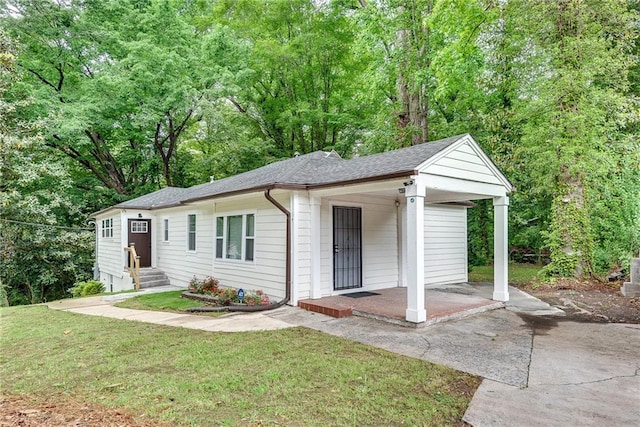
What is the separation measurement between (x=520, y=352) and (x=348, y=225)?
14.5 ft

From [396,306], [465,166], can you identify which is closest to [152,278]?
[396,306]

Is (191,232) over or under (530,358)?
over

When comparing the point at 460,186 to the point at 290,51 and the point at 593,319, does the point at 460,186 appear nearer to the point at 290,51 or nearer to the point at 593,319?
the point at 593,319

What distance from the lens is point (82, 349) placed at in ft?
15.4

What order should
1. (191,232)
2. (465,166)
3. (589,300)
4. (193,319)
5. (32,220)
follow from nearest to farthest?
(193,319)
(465,166)
(589,300)
(191,232)
(32,220)

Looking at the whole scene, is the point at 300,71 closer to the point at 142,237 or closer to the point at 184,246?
the point at 142,237

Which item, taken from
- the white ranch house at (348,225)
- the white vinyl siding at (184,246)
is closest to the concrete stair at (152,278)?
the white vinyl siding at (184,246)

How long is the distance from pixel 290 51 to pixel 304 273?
12.7 metres

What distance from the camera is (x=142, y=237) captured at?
501 inches

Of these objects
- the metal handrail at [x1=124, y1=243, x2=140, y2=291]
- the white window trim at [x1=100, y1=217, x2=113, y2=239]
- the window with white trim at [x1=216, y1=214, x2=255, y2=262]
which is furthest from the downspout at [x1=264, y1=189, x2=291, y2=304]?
the white window trim at [x1=100, y1=217, x2=113, y2=239]

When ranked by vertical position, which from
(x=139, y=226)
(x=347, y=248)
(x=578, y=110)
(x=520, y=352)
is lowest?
(x=520, y=352)

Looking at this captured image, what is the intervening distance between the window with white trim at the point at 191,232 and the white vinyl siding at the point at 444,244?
22.2 ft

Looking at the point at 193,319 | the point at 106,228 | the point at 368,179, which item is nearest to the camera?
the point at 368,179

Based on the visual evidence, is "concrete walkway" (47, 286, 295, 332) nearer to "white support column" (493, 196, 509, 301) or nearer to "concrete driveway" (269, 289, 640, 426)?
"concrete driveway" (269, 289, 640, 426)
